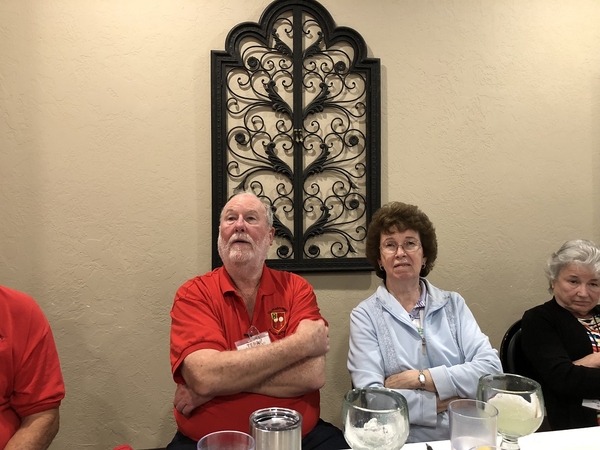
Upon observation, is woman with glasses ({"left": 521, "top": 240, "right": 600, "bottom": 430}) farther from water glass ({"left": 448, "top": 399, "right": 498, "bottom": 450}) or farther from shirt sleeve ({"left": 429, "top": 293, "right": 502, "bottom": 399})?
water glass ({"left": 448, "top": 399, "right": 498, "bottom": 450})

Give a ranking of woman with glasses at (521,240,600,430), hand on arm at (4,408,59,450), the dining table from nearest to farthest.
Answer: the dining table < hand on arm at (4,408,59,450) < woman with glasses at (521,240,600,430)

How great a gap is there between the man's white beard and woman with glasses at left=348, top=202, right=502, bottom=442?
0.44 meters

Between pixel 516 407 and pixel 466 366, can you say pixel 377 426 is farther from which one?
pixel 466 366

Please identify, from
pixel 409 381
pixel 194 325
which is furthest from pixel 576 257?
pixel 194 325

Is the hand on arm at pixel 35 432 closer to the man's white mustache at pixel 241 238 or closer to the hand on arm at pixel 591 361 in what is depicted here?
the man's white mustache at pixel 241 238

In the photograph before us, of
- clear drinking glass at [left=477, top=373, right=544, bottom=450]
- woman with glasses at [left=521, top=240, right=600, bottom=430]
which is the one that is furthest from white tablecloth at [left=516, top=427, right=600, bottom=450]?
woman with glasses at [left=521, top=240, right=600, bottom=430]

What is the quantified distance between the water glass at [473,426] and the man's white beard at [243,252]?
0.99 m

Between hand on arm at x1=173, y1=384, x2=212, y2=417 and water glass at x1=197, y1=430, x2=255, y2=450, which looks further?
hand on arm at x1=173, y1=384, x2=212, y2=417

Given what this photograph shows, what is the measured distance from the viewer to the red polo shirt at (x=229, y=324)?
164cm

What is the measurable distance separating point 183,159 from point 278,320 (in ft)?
3.00

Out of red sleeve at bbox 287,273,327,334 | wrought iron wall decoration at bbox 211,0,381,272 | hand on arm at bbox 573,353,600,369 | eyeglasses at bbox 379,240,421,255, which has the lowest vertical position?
hand on arm at bbox 573,353,600,369

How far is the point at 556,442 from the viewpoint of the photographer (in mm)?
1266

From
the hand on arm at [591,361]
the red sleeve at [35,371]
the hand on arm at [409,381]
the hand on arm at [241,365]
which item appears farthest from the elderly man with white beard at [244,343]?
the hand on arm at [591,361]

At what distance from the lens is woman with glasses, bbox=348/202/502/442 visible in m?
1.70
